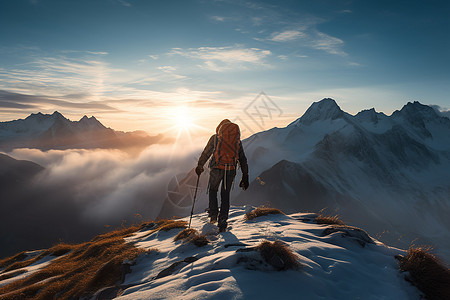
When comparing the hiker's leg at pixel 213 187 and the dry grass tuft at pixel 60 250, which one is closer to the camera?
the hiker's leg at pixel 213 187

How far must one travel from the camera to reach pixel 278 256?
17.7 feet

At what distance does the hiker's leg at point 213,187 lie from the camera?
998 centimetres

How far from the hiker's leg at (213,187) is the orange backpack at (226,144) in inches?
17.3

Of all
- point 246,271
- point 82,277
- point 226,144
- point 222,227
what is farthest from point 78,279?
point 226,144

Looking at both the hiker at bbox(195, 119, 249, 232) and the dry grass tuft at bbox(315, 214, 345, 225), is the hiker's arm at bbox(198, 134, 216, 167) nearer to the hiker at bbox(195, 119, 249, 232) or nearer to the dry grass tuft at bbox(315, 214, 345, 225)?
the hiker at bbox(195, 119, 249, 232)

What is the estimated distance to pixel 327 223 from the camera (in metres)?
9.59

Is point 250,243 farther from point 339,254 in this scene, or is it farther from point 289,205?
point 289,205

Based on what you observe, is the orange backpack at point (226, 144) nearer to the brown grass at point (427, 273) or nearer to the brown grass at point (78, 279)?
the brown grass at point (78, 279)

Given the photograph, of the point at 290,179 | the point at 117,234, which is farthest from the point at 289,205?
the point at 117,234

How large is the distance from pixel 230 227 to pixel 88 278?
5.03 meters

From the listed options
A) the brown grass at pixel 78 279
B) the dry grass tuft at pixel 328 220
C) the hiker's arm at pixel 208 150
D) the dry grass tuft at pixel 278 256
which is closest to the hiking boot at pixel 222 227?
the hiker's arm at pixel 208 150

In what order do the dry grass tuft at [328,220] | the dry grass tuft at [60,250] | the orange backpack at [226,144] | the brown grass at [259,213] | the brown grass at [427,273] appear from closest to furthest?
the brown grass at [427,273]
the orange backpack at [226,144]
the dry grass tuft at [328,220]
the brown grass at [259,213]
the dry grass tuft at [60,250]

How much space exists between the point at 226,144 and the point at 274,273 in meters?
5.31

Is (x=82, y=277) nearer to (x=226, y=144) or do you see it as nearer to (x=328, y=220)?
(x=226, y=144)
